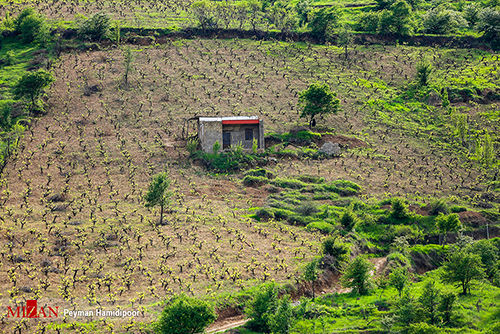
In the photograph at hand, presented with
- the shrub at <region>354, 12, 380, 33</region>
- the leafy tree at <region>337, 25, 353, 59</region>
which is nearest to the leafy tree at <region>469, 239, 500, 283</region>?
the leafy tree at <region>337, 25, 353, 59</region>

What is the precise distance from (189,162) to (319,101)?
19.0 meters

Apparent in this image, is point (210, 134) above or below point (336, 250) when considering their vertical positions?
above

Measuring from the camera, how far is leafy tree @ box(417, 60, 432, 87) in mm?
89938

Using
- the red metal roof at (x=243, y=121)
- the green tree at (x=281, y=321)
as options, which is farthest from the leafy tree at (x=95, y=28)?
the green tree at (x=281, y=321)

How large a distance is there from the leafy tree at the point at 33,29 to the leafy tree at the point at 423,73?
190 ft

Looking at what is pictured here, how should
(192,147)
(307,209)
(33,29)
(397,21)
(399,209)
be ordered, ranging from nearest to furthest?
1. (399,209)
2. (307,209)
3. (192,147)
4. (33,29)
5. (397,21)

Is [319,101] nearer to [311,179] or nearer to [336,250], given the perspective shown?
[311,179]

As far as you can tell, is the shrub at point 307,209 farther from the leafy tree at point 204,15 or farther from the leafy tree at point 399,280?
the leafy tree at point 204,15

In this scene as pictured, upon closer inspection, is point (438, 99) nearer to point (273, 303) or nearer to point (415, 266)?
point (415, 266)

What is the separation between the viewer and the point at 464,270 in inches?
1949

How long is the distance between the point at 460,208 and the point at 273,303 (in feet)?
94.8

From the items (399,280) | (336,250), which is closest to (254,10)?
(336,250)

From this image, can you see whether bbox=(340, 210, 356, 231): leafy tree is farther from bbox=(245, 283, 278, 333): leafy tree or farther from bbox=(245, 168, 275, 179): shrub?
bbox=(245, 283, 278, 333): leafy tree

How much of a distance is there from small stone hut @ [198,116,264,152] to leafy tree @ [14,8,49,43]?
122ft
